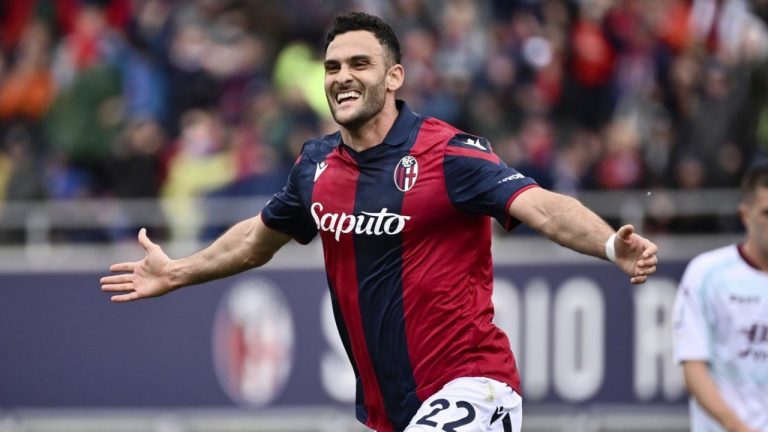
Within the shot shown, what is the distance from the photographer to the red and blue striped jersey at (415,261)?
23.9 ft

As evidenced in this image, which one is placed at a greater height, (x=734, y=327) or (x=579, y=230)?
(x=579, y=230)

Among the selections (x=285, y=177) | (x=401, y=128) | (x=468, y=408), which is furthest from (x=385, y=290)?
(x=285, y=177)

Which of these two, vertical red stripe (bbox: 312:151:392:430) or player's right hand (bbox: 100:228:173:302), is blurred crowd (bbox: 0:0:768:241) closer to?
player's right hand (bbox: 100:228:173:302)

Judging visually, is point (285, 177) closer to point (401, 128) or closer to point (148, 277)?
point (148, 277)

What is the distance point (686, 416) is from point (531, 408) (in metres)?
1.33

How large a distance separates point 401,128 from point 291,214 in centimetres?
78

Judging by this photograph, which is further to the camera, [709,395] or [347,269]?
[709,395]

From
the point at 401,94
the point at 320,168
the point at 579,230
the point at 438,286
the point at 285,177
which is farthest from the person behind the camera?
Result: the point at 401,94

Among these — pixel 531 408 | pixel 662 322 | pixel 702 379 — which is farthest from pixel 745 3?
pixel 702 379

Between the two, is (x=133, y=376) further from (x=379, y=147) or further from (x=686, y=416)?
(x=379, y=147)

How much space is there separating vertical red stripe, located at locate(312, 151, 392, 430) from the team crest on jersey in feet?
0.74

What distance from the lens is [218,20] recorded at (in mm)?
17203


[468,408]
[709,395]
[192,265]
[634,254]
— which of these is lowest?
[709,395]

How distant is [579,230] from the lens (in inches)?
267
